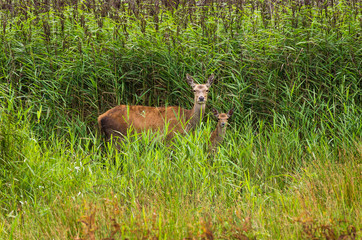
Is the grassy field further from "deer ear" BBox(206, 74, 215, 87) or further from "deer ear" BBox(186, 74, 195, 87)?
"deer ear" BBox(186, 74, 195, 87)

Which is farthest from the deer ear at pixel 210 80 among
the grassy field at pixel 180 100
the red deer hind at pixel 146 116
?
the grassy field at pixel 180 100

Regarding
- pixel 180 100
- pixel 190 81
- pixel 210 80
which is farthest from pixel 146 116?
pixel 210 80

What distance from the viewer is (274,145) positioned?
6234 mm

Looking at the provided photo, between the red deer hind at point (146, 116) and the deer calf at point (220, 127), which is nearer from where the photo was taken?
the deer calf at point (220, 127)

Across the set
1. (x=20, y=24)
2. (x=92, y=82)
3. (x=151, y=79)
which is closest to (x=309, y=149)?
(x=151, y=79)

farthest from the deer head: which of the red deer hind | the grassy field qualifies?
the grassy field

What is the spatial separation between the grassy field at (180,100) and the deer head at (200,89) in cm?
25

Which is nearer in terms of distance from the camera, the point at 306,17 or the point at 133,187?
the point at 133,187

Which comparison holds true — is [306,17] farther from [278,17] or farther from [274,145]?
[274,145]

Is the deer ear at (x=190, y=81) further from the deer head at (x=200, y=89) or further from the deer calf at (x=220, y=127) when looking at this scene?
the deer calf at (x=220, y=127)

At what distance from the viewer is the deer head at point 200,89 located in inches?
279

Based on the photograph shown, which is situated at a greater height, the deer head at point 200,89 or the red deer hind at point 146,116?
the deer head at point 200,89

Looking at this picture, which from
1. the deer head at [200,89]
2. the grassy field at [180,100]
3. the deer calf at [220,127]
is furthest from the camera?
the deer head at [200,89]

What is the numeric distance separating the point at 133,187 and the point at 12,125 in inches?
67.0
